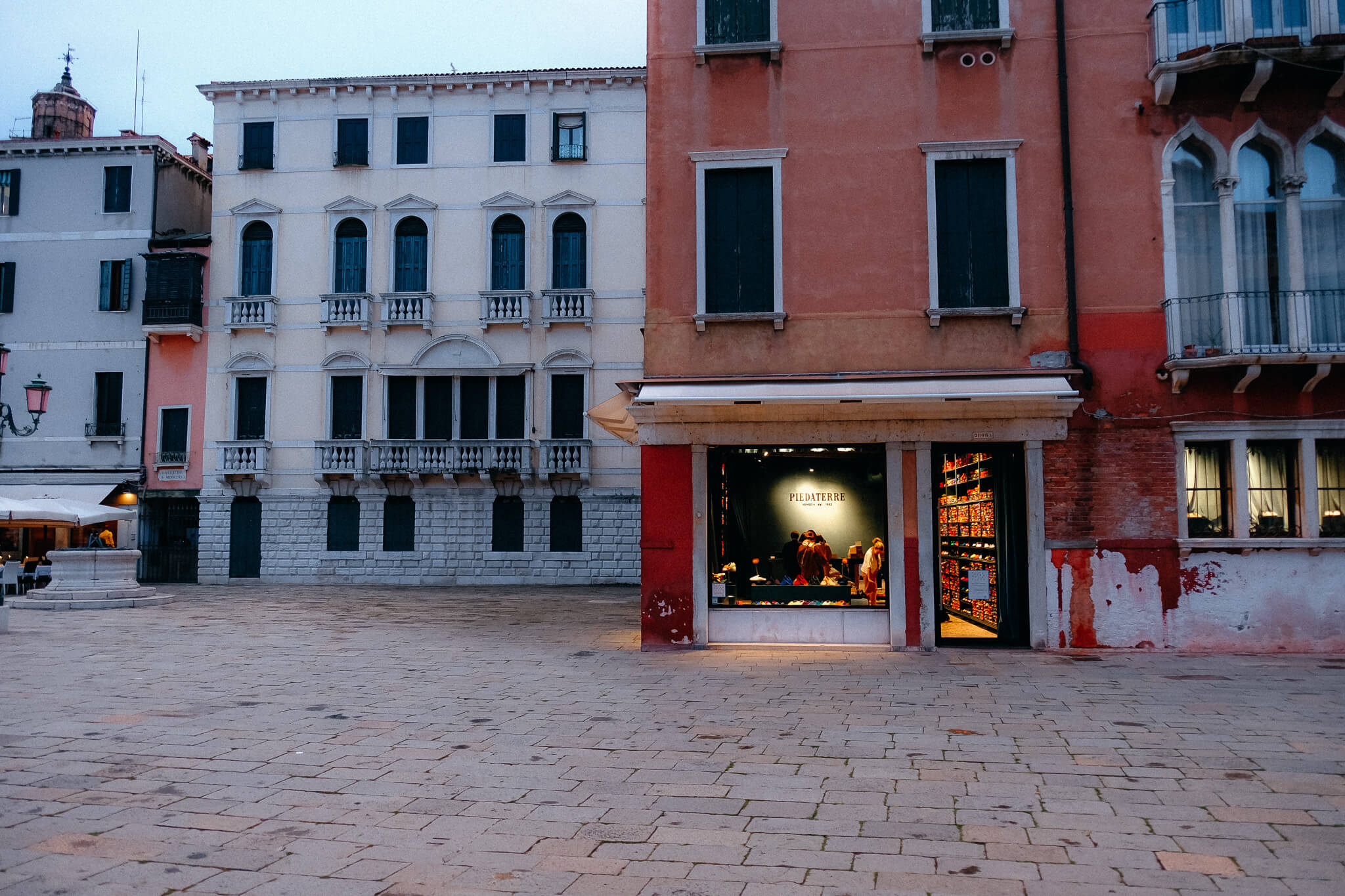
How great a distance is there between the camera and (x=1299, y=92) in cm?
1162

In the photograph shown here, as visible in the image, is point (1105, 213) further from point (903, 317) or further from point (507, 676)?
point (507, 676)

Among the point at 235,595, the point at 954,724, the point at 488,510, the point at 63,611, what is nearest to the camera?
the point at 954,724

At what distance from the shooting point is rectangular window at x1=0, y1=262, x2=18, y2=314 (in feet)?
89.9

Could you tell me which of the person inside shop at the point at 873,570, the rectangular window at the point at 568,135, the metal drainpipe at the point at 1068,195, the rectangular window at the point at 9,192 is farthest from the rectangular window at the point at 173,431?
the metal drainpipe at the point at 1068,195

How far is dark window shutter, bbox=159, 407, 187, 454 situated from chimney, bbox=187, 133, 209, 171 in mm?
8161

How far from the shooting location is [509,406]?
2575 cm

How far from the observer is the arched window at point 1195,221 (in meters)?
11.8

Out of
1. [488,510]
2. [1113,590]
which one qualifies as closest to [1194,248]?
[1113,590]

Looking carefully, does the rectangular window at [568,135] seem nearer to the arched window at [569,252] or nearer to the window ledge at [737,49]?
the arched window at [569,252]

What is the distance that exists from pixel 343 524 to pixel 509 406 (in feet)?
18.1

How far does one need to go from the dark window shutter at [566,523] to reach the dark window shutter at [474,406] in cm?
279

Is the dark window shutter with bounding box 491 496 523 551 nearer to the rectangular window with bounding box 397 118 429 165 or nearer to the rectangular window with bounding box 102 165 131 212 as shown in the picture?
the rectangular window with bounding box 397 118 429 165

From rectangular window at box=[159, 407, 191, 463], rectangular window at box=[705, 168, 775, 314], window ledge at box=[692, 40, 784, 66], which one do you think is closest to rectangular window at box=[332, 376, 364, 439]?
rectangular window at box=[159, 407, 191, 463]

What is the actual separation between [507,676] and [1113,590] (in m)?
7.13
